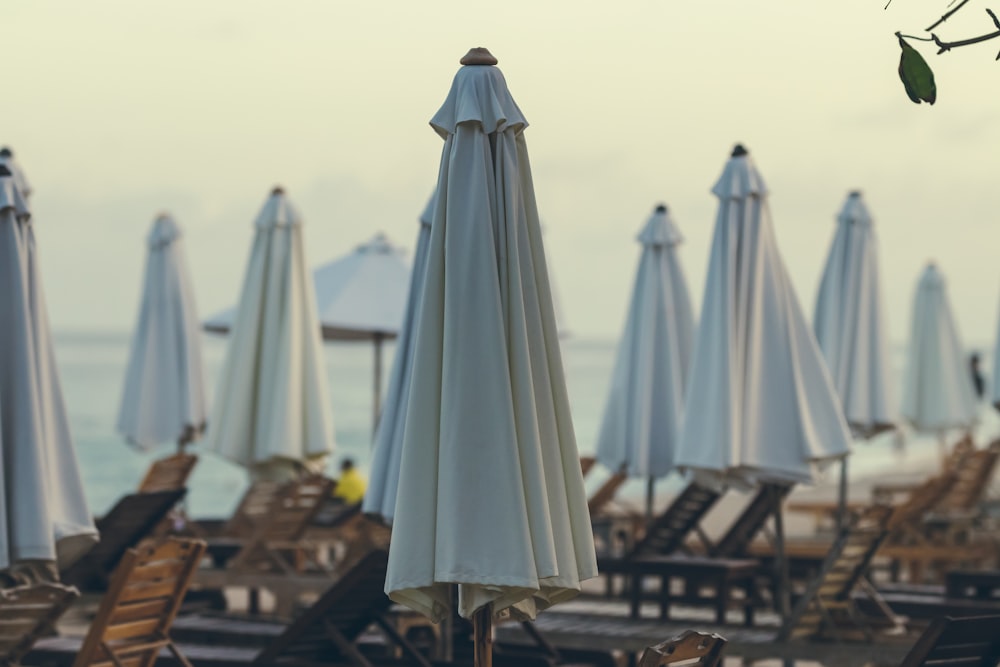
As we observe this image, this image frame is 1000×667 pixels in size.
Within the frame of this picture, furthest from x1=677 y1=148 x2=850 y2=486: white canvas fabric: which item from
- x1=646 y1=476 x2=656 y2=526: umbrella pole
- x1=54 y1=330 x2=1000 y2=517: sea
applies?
x1=54 y1=330 x2=1000 y2=517: sea

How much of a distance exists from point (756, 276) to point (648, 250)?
6.15ft

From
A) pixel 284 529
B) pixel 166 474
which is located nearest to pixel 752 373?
pixel 284 529

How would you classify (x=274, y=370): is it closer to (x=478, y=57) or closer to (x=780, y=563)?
(x=780, y=563)

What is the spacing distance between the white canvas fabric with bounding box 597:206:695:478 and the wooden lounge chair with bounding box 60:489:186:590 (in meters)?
2.71

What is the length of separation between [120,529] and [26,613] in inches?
94.0

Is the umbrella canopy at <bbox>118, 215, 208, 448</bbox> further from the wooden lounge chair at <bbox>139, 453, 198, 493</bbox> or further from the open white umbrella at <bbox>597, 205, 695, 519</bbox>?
the open white umbrella at <bbox>597, 205, 695, 519</bbox>

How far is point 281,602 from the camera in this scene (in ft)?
28.9

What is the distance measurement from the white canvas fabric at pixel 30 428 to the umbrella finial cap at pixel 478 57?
206 centimetres

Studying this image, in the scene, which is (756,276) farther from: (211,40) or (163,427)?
(211,40)

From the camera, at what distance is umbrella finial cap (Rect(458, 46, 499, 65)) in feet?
14.6

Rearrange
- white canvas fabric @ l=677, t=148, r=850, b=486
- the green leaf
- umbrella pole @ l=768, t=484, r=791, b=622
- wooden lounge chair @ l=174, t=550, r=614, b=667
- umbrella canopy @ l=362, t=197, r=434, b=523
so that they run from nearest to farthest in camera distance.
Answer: the green leaf
wooden lounge chair @ l=174, t=550, r=614, b=667
umbrella canopy @ l=362, t=197, r=434, b=523
umbrella pole @ l=768, t=484, r=791, b=622
white canvas fabric @ l=677, t=148, r=850, b=486

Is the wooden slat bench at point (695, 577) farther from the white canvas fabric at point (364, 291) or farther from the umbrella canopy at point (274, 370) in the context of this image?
the white canvas fabric at point (364, 291)

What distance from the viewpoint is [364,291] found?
11758 mm

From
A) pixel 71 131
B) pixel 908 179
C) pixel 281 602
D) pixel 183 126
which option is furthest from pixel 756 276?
pixel 183 126
